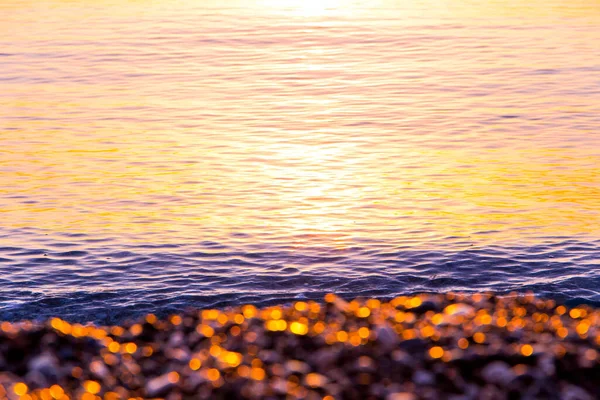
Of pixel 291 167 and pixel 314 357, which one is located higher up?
pixel 314 357

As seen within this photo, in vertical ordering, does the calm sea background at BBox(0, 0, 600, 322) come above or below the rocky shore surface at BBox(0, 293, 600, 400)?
below

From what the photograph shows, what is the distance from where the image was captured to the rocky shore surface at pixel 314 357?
8016 mm

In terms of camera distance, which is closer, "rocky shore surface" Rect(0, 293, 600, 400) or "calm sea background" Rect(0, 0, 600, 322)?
"rocky shore surface" Rect(0, 293, 600, 400)

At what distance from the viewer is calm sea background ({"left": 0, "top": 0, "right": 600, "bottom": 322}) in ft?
42.3

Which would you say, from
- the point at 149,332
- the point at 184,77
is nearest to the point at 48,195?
the point at 149,332

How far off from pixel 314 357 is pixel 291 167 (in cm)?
924

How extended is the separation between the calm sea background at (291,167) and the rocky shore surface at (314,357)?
83.2 inches

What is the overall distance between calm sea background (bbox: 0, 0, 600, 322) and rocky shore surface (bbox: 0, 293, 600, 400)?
2.11m

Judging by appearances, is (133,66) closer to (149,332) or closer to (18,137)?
(18,137)

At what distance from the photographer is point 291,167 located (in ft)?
58.0

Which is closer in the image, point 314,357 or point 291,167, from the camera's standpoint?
point 314,357

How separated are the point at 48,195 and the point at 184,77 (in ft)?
32.2

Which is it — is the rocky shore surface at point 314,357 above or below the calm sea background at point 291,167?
above

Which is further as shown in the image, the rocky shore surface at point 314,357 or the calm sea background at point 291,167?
the calm sea background at point 291,167
